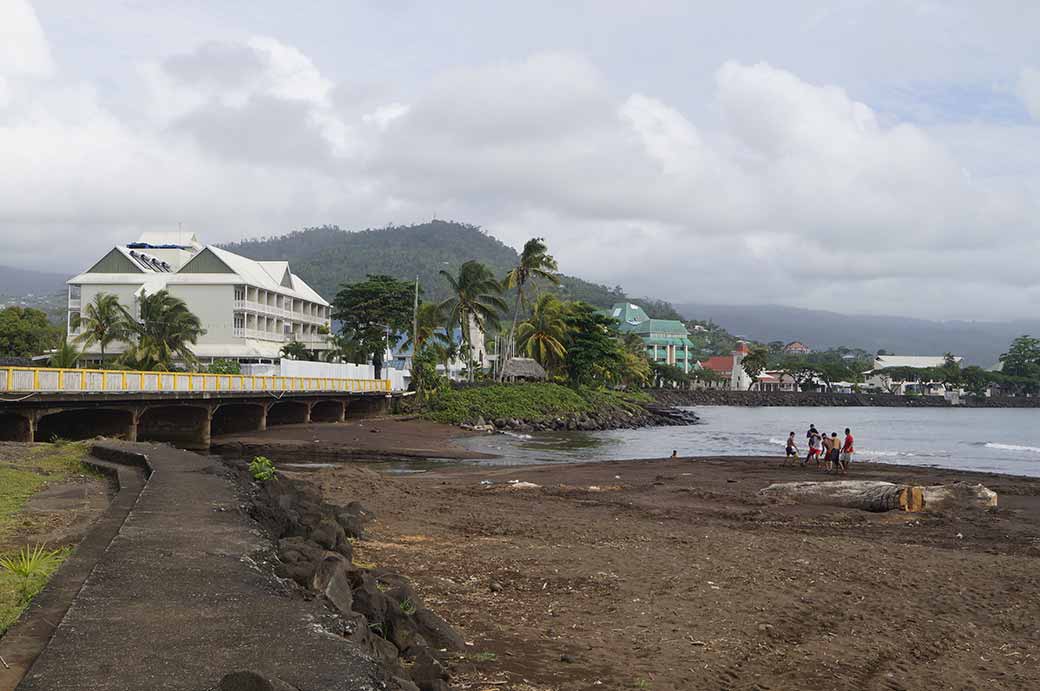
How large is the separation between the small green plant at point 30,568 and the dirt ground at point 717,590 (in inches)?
150

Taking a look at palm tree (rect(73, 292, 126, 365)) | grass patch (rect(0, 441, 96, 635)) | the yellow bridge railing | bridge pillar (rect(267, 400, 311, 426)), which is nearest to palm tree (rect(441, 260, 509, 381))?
the yellow bridge railing

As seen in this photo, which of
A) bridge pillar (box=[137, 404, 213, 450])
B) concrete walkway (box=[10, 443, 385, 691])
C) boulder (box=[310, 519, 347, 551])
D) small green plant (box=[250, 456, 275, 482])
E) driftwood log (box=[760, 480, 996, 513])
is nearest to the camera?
concrete walkway (box=[10, 443, 385, 691])

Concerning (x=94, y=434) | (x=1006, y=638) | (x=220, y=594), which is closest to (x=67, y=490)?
(x=220, y=594)

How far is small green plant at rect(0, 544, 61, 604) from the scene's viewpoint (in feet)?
26.2

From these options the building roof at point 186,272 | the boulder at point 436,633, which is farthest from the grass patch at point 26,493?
the building roof at point 186,272

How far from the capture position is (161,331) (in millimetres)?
65875

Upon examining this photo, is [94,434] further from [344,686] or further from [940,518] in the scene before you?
[344,686]

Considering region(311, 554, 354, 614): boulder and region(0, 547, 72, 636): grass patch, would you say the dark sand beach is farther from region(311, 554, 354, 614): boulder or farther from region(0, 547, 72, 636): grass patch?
region(0, 547, 72, 636): grass patch

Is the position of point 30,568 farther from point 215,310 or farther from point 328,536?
point 215,310

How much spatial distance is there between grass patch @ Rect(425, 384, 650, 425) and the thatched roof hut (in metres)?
2.91

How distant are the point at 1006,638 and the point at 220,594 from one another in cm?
838

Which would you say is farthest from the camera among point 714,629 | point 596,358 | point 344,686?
point 596,358

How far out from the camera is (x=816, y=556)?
14023 mm

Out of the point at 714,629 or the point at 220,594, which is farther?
the point at 714,629
